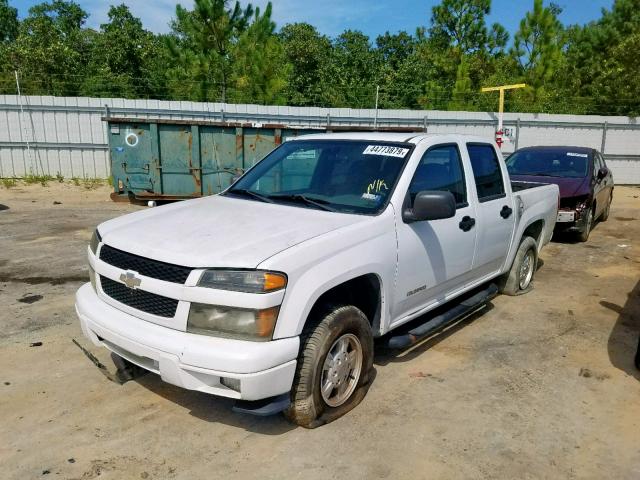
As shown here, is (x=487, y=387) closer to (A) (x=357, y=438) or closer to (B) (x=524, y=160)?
(A) (x=357, y=438)

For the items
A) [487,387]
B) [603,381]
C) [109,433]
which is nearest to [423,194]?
[487,387]

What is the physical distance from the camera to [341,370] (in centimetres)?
335

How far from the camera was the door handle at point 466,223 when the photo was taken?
421 centimetres

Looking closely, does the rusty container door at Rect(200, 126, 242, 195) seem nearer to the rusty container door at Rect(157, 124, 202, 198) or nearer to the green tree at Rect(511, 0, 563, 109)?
the rusty container door at Rect(157, 124, 202, 198)

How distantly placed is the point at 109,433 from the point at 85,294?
2.97 feet

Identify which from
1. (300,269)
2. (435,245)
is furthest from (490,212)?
(300,269)

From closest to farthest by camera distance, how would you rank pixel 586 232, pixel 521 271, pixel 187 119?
pixel 521 271, pixel 586 232, pixel 187 119

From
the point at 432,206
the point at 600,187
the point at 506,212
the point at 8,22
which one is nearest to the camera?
the point at 432,206

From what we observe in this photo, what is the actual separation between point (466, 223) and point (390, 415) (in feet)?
5.61

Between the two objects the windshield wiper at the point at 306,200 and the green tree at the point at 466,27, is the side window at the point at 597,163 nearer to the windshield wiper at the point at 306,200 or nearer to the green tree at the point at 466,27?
the windshield wiper at the point at 306,200

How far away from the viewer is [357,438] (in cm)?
316

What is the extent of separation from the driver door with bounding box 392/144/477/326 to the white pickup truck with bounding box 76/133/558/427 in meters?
0.01

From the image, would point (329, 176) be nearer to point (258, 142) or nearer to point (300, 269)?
point (300, 269)

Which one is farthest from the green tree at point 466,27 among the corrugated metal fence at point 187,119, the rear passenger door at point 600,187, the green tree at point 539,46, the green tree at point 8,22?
the green tree at point 8,22
